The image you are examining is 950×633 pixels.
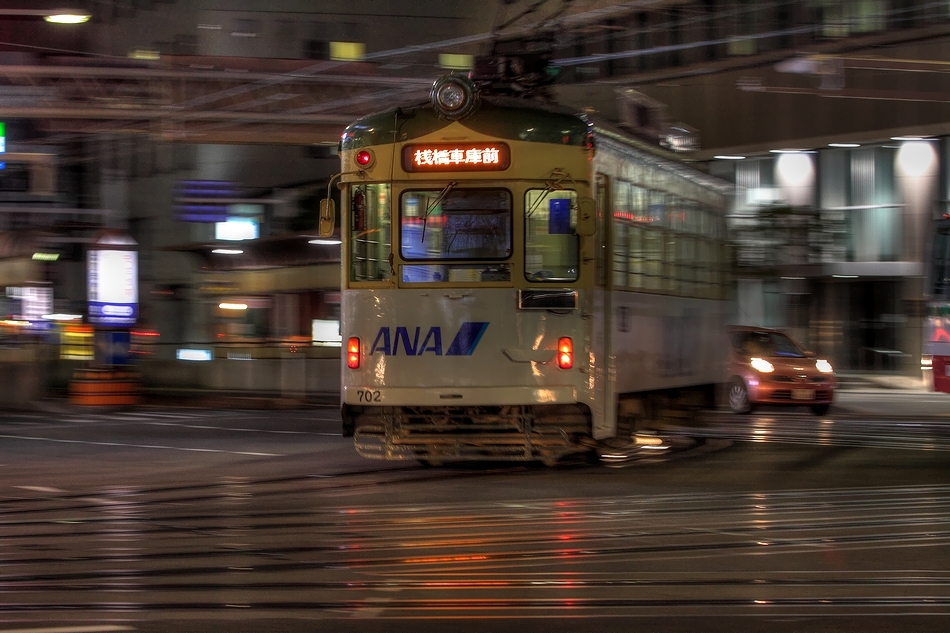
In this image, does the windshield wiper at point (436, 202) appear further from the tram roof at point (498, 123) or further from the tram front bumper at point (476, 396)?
the tram front bumper at point (476, 396)

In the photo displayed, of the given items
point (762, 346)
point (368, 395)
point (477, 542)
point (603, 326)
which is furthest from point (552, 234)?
point (762, 346)

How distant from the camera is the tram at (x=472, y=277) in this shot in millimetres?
11406

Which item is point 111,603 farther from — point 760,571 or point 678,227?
point 678,227

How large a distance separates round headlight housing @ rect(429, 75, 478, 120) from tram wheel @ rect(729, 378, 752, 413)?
434 inches

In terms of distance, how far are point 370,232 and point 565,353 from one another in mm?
2115

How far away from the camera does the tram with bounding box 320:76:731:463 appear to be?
37.4ft

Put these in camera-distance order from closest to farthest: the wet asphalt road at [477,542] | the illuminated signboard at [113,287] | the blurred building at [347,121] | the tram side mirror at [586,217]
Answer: the wet asphalt road at [477,542]
the tram side mirror at [586,217]
the blurred building at [347,121]
the illuminated signboard at [113,287]

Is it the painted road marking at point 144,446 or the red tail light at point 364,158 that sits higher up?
the red tail light at point 364,158

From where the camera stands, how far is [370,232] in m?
11.6

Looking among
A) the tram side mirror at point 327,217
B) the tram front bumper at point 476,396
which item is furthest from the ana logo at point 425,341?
the tram side mirror at point 327,217

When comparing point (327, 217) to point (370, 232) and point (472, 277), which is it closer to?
point (370, 232)

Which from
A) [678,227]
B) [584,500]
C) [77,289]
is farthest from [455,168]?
[77,289]

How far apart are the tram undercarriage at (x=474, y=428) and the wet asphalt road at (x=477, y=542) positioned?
1.05ft

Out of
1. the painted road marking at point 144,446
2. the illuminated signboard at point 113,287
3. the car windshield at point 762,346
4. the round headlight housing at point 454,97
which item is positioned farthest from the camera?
the illuminated signboard at point 113,287
